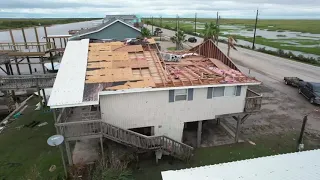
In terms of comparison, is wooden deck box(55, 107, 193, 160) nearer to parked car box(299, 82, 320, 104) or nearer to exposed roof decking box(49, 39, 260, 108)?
exposed roof decking box(49, 39, 260, 108)

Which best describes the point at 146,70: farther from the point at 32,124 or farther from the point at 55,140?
the point at 32,124

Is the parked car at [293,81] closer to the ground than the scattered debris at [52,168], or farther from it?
farther from it

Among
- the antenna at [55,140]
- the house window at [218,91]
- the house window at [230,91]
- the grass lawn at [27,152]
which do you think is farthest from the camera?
the house window at [230,91]

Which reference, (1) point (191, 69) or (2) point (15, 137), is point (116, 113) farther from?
(2) point (15, 137)

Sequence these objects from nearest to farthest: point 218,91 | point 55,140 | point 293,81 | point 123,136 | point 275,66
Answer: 1. point 55,140
2. point 123,136
3. point 218,91
4. point 293,81
5. point 275,66

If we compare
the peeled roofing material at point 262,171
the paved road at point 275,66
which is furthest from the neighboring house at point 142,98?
the paved road at point 275,66

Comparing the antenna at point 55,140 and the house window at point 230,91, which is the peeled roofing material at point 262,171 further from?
the house window at point 230,91

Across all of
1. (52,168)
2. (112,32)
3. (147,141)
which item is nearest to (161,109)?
(147,141)
